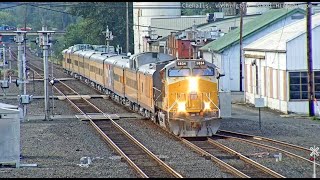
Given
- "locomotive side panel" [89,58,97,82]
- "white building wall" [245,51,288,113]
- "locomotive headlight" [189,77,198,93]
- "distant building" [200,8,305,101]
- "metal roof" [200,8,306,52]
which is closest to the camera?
"locomotive headlight" [189,77,198,93]

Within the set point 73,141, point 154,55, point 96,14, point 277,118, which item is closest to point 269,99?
point 277,118

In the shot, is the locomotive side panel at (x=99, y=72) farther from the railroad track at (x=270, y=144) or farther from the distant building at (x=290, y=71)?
the railroad track at (x=270, y=144)

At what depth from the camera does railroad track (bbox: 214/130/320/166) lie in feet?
70.5

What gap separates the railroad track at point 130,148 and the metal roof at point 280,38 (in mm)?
9081

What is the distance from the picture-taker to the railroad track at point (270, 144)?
21.5 m

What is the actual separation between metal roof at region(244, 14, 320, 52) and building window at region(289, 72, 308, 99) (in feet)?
4.39

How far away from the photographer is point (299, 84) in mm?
37438

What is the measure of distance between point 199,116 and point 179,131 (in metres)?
0.84

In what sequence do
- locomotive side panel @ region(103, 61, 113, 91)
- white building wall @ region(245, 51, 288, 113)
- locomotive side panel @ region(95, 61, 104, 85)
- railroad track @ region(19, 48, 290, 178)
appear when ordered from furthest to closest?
locomotive side panel @ region(95, 61, 104, 85)
locomotive side panel @ region(103, 61, 113, 91)
white building wall @ region(245, 51, 288, 113)
railroad track @ region(19, 48, 290, 178)

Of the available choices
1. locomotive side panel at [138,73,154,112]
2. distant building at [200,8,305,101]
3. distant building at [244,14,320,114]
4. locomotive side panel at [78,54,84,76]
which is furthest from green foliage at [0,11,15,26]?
locomotive side panel at [138,73,154,112]

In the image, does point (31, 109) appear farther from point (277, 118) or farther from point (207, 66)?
point (207, 66)

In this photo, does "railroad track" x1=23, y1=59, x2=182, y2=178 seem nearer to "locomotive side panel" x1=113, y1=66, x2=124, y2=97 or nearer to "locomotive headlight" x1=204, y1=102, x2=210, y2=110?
"locomotive side panel" x1=113, y1=66, x2=124, y2=97

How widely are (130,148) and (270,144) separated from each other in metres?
4.19

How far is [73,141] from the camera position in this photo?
25.4m
